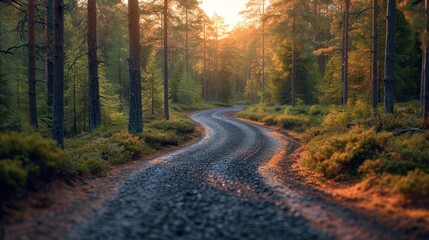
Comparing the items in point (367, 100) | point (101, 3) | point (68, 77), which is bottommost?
point (367, 100)

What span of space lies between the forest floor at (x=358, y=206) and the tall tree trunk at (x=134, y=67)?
9471mm

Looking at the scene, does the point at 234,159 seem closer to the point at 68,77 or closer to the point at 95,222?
the point at 95,222

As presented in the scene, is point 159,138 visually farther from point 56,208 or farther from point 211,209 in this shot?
point 211,209

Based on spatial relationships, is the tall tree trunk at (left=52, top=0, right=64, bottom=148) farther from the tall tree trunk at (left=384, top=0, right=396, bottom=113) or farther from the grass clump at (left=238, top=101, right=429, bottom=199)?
the tall tree trunk at (left=384, top=0, right=396, bottom=113)

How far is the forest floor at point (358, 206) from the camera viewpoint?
5.28 metres

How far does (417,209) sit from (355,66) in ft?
69.7

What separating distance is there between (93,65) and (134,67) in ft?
9.27

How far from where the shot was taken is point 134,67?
57.4 ft

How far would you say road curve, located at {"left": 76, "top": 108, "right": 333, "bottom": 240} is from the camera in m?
5.21

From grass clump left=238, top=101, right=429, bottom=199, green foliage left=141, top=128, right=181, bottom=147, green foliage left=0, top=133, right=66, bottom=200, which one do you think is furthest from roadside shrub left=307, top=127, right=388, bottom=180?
green foliage left=141, top=128, right=181, bottom=147

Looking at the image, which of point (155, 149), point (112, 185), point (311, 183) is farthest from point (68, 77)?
point (311, 183)

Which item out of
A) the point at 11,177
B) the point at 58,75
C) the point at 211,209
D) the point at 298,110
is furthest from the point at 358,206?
the point at 298,110

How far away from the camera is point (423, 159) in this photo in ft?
27.1

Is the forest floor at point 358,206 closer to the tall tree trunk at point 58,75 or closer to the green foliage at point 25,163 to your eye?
the green foliage at point 25,163
